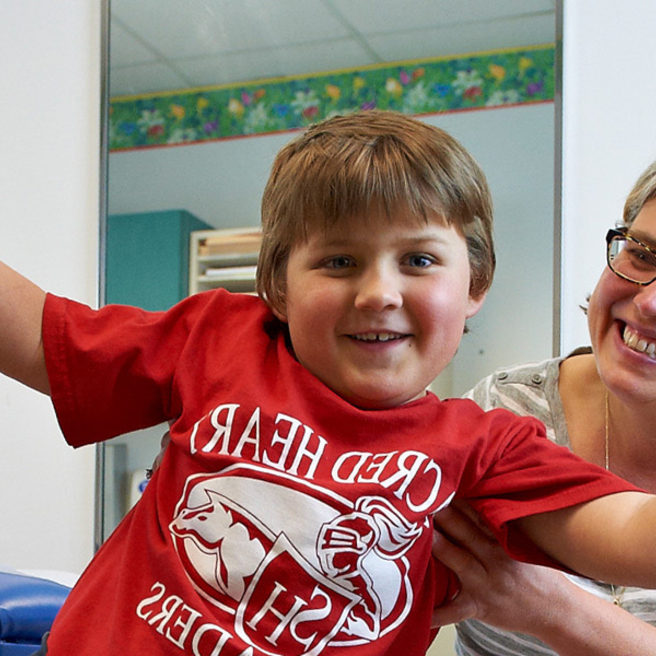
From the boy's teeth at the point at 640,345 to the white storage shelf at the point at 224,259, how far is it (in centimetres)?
173

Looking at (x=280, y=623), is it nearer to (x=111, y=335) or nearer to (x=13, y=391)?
(x=111, y=335)

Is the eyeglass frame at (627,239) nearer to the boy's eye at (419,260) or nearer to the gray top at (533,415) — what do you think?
the gray top at (533,415)

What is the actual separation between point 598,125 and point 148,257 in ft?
5.06

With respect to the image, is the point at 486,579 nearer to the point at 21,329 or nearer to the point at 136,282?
the point at 21,329

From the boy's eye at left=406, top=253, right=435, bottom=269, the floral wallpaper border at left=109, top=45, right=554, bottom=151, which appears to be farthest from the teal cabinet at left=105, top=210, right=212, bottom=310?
the boy's eye at left=406, top=253, right=435, bottom=269

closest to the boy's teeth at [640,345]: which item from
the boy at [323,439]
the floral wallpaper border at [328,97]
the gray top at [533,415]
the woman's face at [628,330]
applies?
the woman's face at [628,330]

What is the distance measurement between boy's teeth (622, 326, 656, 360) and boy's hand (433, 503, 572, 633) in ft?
1.07

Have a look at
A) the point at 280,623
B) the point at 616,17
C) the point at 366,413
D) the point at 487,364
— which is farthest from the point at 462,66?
the point at 280,623

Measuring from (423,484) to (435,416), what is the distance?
90mm

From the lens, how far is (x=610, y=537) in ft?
2.59

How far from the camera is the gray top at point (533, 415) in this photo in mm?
1229

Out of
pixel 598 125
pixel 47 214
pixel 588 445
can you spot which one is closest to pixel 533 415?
pixel 588 445

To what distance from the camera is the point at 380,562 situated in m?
0.82

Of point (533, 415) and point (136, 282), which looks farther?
point (136, 282)
